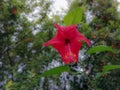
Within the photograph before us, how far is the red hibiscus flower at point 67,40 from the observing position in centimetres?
80

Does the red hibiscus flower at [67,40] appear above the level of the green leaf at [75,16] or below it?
below

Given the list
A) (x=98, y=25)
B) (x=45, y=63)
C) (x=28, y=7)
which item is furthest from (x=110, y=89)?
(x=28, y=7)

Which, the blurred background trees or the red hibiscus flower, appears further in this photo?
the blurred background trees

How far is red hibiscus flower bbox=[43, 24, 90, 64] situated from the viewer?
80cm

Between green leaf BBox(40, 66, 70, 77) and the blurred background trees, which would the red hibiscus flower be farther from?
the blurred background trees

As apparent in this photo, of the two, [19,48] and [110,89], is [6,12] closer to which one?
[19,48]

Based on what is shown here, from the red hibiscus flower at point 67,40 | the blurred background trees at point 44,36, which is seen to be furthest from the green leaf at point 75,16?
the blurred background trees at point 44,36

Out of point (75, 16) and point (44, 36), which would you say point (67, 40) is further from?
point (44, 36)

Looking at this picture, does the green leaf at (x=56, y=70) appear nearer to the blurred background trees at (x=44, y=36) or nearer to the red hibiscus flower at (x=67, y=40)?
the red hibiscus flower at (x=67, y=40)

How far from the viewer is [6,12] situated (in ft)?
21.9

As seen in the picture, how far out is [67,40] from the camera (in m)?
0.82

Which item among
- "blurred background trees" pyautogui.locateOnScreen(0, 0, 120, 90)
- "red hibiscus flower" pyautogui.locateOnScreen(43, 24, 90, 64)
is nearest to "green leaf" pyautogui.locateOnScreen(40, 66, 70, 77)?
"red hibiscus flower" pyautogui.locateOnScreen(43, 24, 90, 64)

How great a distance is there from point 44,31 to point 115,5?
175cm

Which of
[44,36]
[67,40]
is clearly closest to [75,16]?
[67,40]
